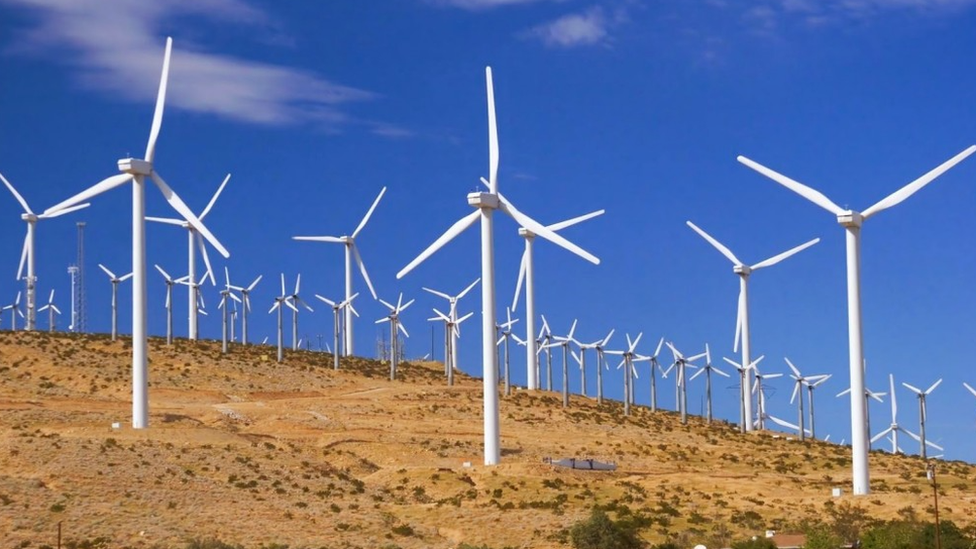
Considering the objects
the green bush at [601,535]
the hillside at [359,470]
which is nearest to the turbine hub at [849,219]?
the hillside at [359,470]

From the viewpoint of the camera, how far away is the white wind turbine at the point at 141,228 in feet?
308

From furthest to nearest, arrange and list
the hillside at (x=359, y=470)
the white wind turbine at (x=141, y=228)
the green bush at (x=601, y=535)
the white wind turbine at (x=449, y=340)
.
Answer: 1. the white wind turbine at (x=449, y=340)
2. the white wind turbine at (x=141, y=228)
3. the hillside at (x=359, y=470)
4. the green bush at (x=601, y=535)

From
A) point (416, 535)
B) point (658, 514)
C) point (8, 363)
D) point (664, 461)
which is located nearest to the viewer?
point (416, 535)

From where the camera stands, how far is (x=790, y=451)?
4631 inches

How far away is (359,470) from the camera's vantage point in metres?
90.4

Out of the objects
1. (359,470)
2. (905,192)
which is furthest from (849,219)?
(359,470)

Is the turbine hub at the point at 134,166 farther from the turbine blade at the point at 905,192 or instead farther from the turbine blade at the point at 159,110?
the turbine blade at the point at 905,192

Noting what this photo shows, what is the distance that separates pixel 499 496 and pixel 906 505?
71.4 feet

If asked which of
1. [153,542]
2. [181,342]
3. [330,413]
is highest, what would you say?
[181,342]

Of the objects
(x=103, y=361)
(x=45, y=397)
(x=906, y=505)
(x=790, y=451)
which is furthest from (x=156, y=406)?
(x=906, y=505)

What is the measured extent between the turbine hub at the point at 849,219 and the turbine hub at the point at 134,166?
4443 cm

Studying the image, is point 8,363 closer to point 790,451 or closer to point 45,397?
point 45,397

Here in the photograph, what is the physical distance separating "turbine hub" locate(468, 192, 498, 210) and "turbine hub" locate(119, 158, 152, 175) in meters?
21.5

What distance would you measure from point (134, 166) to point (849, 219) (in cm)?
4546
